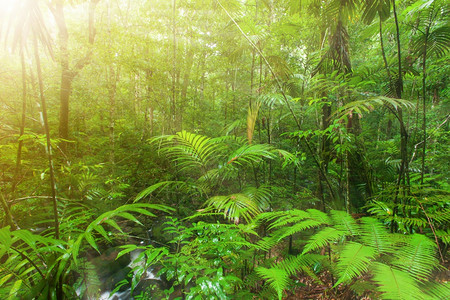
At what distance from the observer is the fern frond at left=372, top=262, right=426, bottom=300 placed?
2.56ft

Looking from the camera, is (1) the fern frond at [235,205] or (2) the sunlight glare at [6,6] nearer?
(2) the sunlight glare at [6,6]

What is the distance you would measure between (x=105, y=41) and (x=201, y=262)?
18.4 feet

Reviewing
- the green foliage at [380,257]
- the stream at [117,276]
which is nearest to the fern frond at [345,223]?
the green foliage at [380,257]

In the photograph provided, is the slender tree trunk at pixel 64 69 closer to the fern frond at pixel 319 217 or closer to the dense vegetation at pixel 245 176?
the dense vegetation at pixel 245 176

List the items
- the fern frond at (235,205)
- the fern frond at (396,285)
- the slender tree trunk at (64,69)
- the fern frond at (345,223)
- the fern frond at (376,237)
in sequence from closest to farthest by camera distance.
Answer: the fern frond at (396,285), the fern frond at (376,237), the fern frond at (345,223), the fern frond at (235,205), the slender tree trunk at (64,69)

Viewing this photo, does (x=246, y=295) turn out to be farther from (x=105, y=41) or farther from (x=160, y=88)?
(x=105, y=41)

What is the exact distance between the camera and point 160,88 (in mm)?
5457

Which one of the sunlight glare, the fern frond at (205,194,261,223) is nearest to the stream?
the fern frond at (205,194,261,223)

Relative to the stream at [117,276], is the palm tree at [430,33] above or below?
above

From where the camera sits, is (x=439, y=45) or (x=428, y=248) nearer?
A: (x=428, y=248)

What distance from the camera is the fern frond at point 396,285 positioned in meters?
0.78

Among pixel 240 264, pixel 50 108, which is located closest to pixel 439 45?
pixel 240 264

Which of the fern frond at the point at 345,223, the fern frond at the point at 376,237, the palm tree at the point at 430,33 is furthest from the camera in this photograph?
the palm tree at the point at 430,33

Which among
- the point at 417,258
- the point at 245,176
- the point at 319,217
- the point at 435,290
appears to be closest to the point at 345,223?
the point at 319,217
